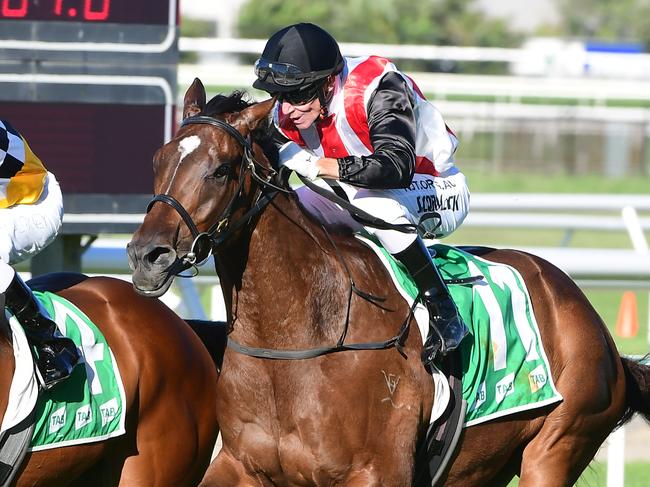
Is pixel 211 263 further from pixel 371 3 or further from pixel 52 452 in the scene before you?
pixel 371 3

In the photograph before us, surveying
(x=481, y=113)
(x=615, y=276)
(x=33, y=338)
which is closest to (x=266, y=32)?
(x=481, y=113)

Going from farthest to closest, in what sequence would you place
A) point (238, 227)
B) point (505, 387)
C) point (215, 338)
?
point (215, 338) < point (505, 387) < point (238, 227)

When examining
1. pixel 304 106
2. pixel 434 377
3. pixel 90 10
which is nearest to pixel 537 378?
pixel 434 377

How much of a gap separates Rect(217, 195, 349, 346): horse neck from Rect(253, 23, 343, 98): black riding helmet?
0.34m

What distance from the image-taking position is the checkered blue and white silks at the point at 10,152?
3936mm

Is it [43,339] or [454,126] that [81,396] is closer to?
[43,339]

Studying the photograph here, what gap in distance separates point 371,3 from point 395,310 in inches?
1623

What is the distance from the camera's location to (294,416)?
365 centimetres

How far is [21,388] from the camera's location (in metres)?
3.78

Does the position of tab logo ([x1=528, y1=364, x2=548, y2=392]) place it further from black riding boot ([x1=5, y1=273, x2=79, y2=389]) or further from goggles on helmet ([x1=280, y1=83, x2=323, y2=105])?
black riding boot ([x1=5, y1=273, x2=79, y2=389])

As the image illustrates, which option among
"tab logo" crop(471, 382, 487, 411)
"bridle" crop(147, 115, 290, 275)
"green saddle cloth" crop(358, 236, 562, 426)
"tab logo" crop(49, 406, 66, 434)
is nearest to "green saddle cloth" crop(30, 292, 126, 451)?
"tab logo" crop(49, 406, 66, 434)

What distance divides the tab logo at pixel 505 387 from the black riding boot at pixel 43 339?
4.48 ft

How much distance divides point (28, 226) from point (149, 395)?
2.24 feet

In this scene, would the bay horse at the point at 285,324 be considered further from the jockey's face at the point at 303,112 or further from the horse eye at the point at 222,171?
the jockey's face at the point at 303,112
